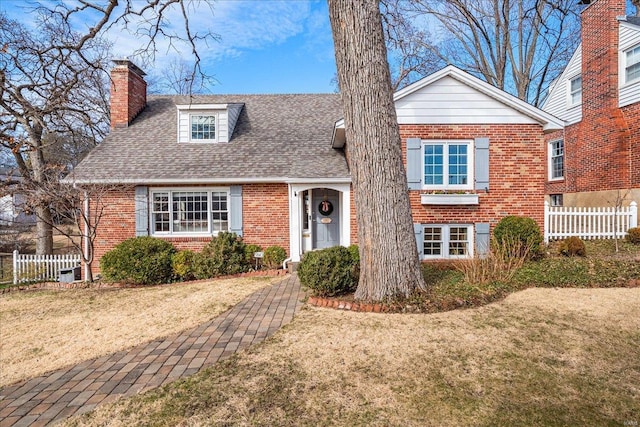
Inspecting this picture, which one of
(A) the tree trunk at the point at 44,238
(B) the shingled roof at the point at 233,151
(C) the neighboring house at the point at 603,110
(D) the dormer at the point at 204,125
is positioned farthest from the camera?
(A) the tree trunk at the point at 44,238

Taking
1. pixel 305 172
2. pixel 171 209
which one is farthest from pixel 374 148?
pixel 171 209

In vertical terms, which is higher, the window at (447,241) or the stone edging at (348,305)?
the window at (447,241)

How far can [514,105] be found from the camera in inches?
391

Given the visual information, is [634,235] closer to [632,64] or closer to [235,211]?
[632,64]

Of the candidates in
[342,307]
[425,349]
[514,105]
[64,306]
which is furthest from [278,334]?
[514,105]

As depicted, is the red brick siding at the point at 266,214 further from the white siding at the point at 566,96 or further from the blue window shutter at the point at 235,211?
the white siding at the point at 566,96

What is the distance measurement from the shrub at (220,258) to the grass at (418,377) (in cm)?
530

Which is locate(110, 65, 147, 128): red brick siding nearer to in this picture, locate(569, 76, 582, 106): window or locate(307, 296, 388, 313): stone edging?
locate(307, 296, 388, 313): stone edging

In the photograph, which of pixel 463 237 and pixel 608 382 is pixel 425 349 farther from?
pixel 463 237

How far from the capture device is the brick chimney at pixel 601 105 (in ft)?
45.1

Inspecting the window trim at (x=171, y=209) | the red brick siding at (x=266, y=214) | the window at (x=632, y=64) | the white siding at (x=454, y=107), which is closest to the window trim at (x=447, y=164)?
the white siding at (x=454, y=107)

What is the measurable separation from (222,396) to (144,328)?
2913 millimetres

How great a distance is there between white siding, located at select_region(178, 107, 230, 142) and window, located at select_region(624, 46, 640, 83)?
15390 millimetres

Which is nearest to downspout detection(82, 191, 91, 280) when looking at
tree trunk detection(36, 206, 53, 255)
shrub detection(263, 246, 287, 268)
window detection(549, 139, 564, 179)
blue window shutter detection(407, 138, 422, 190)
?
tree trunk detection(36, 206, 53, 255)
